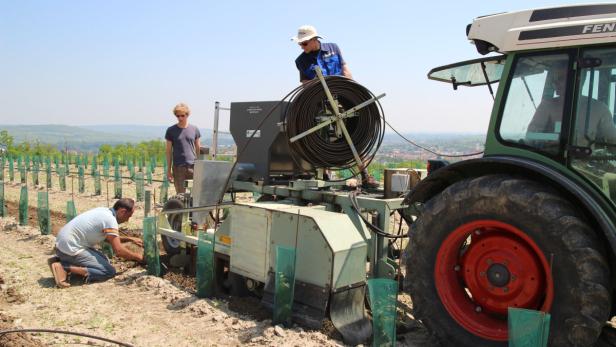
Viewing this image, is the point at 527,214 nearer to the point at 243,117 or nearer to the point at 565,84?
the point at 565,84

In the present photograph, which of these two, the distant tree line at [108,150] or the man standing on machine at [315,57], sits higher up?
the man standing on machine at [315,57]

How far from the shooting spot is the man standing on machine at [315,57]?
5184mm

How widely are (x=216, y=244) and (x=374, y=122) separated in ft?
6.37

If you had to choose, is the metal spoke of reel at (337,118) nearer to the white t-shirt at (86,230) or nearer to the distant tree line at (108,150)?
the white t-shirt at (86,230)

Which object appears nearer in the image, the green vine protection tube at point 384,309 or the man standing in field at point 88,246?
the green vine protection tube at point 384,309

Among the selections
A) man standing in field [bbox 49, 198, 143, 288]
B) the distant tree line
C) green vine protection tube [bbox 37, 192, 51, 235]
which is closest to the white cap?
man standing in field [bbox 49, 198, 143, 288]

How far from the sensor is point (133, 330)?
13.2 ft

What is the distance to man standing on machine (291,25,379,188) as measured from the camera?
17.0 feet

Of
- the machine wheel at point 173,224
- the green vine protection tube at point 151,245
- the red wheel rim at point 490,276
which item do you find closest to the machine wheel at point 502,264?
the red wheel rim at point 490,276

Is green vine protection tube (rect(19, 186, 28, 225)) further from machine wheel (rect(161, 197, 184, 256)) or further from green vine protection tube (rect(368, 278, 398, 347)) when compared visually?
green vine protection tube (rect(368, 278, 398, 347))

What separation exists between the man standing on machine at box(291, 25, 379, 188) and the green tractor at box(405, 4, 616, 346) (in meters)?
2.12

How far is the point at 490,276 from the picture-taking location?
3207 millimetres

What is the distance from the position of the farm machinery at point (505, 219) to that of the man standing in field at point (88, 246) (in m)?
1.73

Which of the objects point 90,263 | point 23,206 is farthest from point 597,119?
point 23,206
